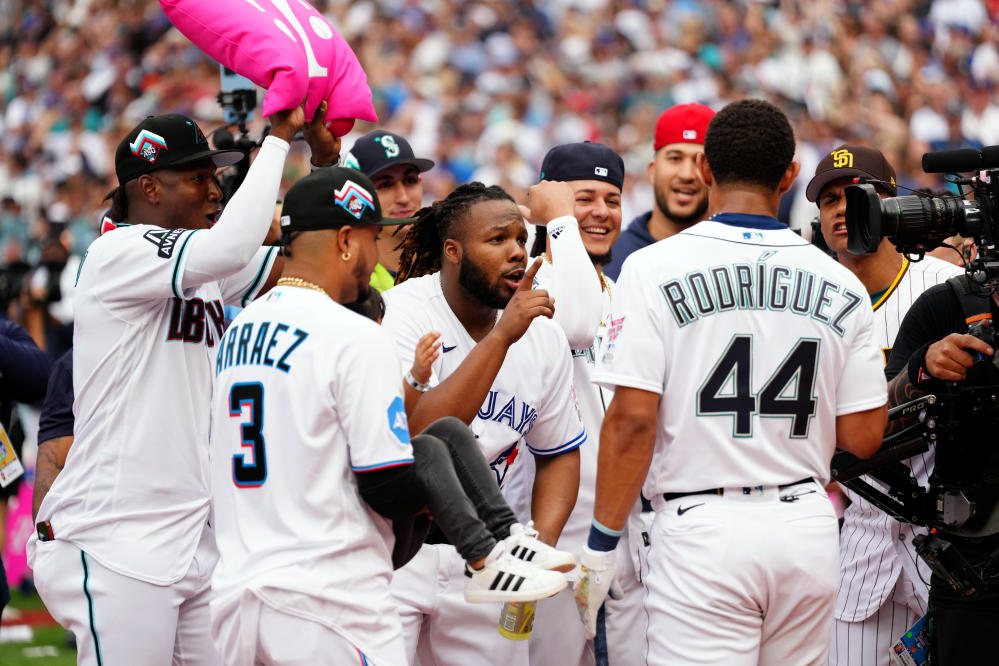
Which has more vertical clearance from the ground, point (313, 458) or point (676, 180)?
point (676, 180)

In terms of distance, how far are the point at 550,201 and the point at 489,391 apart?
1.04 meters

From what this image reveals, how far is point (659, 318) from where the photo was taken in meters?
3.50

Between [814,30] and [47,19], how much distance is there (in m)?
9.96

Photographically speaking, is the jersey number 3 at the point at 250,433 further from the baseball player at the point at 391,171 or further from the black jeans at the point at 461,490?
the baseball player at the point at 391,171

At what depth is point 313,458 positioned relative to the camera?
301 centimetres

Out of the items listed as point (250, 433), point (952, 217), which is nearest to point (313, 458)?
point (250, 433)

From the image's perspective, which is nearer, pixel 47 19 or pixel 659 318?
pixel 659 318

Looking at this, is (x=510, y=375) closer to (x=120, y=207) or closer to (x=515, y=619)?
(x=515, y=619)

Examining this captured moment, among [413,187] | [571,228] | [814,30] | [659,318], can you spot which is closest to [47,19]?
[814,30]

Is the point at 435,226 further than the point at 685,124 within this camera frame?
No

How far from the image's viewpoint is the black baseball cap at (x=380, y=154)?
5.57 m

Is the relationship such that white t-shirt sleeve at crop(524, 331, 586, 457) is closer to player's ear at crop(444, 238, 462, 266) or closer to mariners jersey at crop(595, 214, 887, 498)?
player's ear at crop(444, 238, 462, 266)

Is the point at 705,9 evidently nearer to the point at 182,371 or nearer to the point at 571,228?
the point at 571,228

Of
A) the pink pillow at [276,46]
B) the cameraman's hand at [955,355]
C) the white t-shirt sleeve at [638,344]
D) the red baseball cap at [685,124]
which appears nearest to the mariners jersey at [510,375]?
the white t-shirt sleeve at [638,344]
